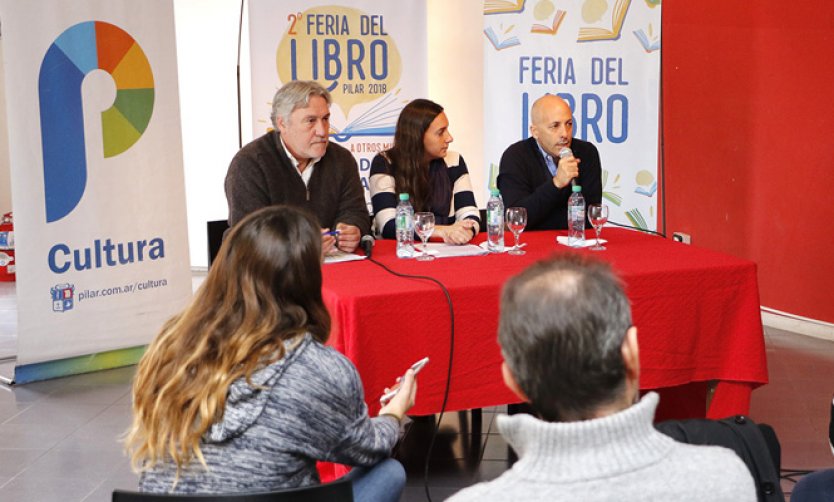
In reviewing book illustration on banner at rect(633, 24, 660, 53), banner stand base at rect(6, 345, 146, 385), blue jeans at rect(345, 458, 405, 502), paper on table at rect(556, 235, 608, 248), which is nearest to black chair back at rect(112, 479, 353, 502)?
blue jeans at rect(345, 458, 405, 502)

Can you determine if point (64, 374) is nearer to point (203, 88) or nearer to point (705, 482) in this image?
point (203, 88)

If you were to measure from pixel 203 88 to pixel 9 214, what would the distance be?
186cm

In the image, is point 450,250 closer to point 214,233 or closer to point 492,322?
point 492,322

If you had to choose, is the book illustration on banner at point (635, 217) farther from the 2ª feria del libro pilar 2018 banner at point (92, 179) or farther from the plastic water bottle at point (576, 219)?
the 2ª feria del libro pilar 2018 banner at point (92, 179)

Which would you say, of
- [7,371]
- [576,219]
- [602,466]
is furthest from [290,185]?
[602,466]

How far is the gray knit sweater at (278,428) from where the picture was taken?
69.2 inches

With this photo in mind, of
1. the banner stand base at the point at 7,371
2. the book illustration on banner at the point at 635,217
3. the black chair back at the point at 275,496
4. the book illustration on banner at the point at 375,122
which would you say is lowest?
the banner stand base at the point at 7,371

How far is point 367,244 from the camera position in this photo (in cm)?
352

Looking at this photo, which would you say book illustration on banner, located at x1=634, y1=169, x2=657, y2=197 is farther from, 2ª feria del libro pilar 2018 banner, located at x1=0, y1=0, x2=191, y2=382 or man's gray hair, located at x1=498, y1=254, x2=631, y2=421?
man's gray hair, located at x1=498, y1=254, x2=631, y2=421

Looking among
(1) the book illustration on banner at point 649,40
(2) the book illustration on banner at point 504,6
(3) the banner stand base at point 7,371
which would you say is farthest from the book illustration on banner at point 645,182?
(3) the banner stand base at point 7,371

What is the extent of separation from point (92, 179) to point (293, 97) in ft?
4.78

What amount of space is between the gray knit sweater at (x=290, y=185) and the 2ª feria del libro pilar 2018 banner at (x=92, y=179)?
1.21 metres

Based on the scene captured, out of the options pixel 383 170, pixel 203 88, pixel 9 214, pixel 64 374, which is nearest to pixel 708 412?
pixel 383 170

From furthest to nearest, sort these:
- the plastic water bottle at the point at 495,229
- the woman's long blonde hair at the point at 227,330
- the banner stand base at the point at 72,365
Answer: the banner stand base at the point at 72,365 < the plastic water bottle at the point at 495,229 < the woman's long blonde hair at the point at 227,330
